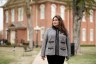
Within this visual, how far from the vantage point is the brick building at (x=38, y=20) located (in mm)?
47125

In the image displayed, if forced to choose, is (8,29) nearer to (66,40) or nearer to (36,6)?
(36,6)

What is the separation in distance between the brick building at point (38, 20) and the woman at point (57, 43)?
35.8m

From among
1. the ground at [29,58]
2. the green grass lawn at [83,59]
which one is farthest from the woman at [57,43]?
the green grass lawn at [83,59]

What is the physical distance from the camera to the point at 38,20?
48.5m

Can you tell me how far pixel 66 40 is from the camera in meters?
8.38

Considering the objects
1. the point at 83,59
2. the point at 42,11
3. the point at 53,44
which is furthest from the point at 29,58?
the point at 42,11

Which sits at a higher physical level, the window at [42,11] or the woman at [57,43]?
the window at [42,11]

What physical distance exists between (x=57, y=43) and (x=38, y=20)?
40.3 m

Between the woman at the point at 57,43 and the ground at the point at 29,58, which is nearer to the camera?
the woman at the point at 57,43

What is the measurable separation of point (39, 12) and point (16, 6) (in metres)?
4.29

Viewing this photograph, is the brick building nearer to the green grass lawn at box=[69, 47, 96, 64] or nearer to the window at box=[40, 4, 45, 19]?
the window at box=[40, 4, 45, 19]

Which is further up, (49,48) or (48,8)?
(48,8)

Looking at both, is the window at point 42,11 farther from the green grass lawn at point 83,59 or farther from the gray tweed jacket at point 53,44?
the gray tweed jacket at point 53,44

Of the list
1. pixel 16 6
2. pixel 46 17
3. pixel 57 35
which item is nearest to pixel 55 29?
pixel 57 35
